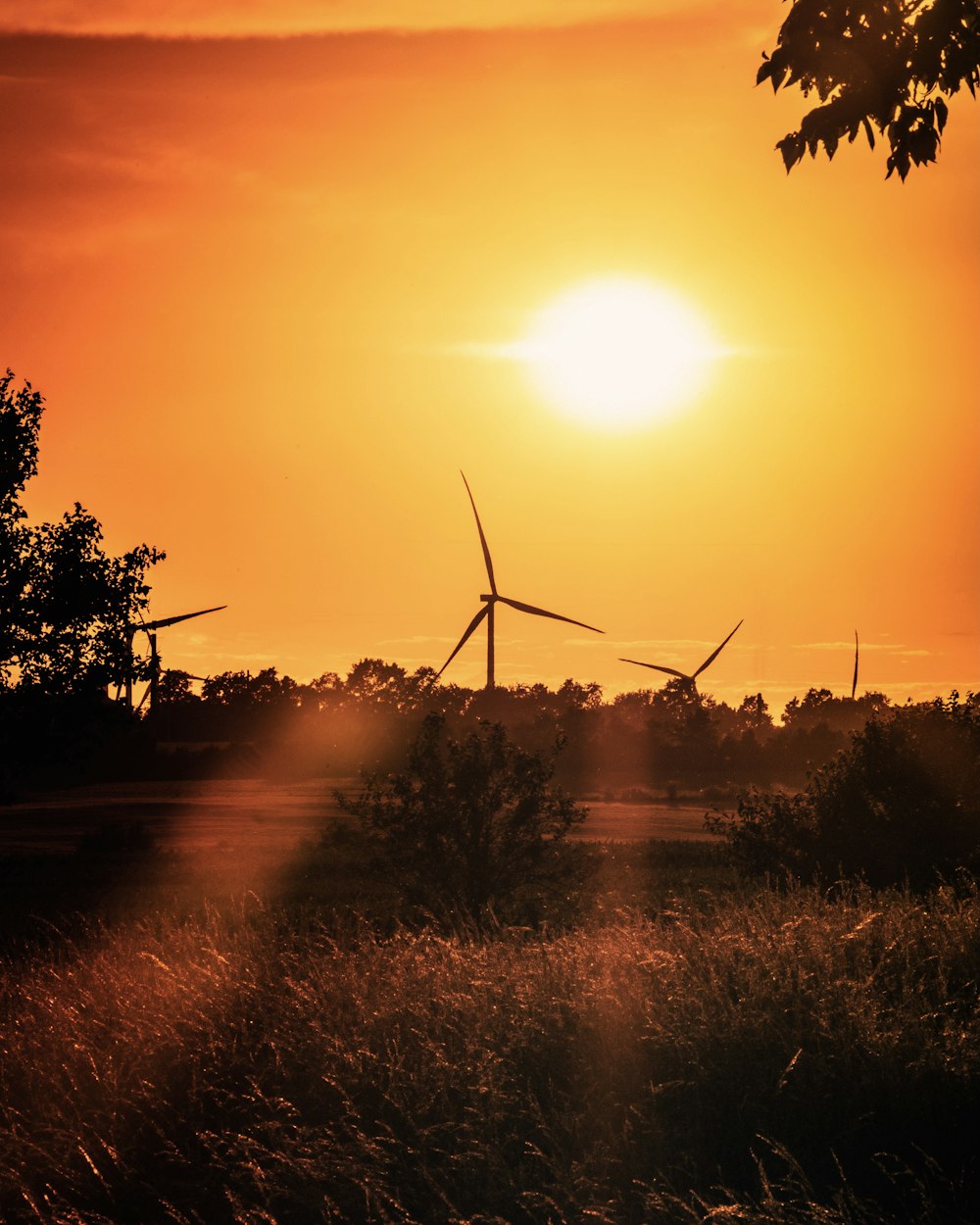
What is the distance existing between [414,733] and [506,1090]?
219ft

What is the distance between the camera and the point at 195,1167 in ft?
46.9

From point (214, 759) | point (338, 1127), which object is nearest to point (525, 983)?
point (338, 1127)

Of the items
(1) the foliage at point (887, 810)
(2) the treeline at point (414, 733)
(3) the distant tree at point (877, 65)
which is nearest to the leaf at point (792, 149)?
(3) the distant tree at point (877, 65)

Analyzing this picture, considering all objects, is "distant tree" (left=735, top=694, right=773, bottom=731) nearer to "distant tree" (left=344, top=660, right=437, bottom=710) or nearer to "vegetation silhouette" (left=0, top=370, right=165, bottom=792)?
"distant tree" (left=344, top=660, right=437, bottom=710)

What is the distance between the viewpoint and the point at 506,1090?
15680 millimetres

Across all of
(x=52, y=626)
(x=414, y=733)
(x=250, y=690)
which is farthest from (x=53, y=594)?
(x=250, y=690)

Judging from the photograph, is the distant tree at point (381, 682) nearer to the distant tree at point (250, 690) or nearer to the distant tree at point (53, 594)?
the distant tree at point (250, 690)

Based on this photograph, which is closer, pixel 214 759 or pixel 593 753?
pixel 214 759

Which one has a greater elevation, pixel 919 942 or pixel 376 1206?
pixel 919 942

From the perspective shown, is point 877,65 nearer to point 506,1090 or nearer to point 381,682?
point 506,1090

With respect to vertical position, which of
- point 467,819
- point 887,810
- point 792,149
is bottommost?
point 467,819

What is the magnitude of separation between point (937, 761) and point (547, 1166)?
103 feet

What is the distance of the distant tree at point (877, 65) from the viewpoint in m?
10.8

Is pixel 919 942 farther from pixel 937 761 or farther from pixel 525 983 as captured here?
pixel 937 761
